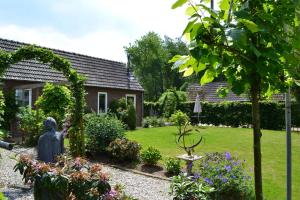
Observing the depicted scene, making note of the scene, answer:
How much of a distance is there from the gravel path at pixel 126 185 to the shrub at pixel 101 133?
163 centimetres

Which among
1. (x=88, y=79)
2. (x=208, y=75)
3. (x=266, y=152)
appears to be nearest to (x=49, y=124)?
(x=208, y=75)

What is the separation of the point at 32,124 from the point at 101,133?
173 inches

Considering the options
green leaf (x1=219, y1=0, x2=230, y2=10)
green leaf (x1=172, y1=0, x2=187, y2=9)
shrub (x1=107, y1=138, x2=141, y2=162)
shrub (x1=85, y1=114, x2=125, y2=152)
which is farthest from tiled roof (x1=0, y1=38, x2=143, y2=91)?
green leaf (x1=172, y1=0, x2=187, y2=9)

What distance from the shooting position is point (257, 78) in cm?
224

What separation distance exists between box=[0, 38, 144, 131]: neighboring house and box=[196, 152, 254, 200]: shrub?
9644 millimetres

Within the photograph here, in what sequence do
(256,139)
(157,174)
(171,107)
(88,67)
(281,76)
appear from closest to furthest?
1. (256,139)
2. (281,76)
3. (157,174)
4. (88,67)
5. (171,107)

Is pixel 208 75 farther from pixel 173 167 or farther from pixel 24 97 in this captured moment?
pixel 24 97

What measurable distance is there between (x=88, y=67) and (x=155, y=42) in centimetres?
4422

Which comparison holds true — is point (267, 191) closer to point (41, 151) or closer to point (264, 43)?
point (41, 151)

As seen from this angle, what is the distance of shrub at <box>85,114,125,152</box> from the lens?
1227 cm

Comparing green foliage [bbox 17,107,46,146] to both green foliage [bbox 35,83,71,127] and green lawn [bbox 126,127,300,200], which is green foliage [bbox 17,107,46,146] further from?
green lawn [bbox 126,127,300,200]

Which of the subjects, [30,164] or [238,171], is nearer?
[30,164]

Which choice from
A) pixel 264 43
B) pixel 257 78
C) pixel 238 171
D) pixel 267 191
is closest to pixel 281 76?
pixel 257 78

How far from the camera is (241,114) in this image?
27.6 metres
